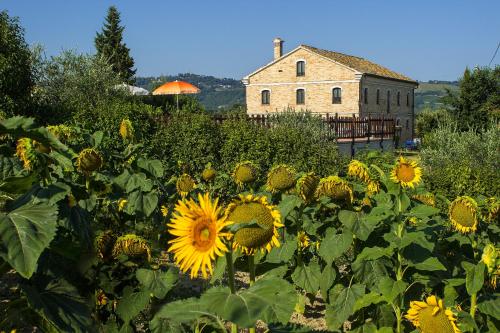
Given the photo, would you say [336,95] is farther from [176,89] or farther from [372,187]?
[372,187]

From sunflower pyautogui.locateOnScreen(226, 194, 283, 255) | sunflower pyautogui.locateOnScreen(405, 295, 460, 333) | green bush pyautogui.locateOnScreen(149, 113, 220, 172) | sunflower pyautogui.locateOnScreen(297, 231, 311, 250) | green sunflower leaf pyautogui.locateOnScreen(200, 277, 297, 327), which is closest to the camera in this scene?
green sunflower leaf pyautogui.locateOnScreen(200, 277, 297, 327)

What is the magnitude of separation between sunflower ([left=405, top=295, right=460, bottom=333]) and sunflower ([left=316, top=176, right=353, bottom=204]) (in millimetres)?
1042

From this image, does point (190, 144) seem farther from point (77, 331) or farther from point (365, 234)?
point (77, 331)

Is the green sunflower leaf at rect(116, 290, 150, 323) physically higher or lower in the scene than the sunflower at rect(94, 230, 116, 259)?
lower

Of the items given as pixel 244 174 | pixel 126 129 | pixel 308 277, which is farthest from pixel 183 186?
pixel 308 277

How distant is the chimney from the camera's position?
160 feet

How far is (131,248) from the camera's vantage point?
11.4 feet

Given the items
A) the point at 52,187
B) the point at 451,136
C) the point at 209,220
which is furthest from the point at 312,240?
the point at 451,136

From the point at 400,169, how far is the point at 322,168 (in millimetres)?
6946

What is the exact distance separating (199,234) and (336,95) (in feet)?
143

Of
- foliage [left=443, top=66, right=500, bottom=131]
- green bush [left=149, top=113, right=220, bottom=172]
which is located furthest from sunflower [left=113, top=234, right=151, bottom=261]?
foliage [left=443, top=66, right=500, bottom=131]

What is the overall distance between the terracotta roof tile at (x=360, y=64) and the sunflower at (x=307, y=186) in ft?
133

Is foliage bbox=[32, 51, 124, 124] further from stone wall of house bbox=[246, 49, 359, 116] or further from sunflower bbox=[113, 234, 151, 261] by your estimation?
sunflower bbox=[113, 234, 151, 261]

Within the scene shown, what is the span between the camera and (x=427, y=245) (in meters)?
3.49
